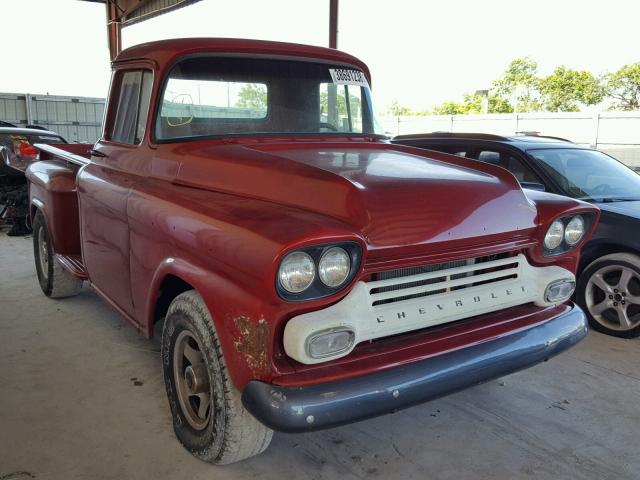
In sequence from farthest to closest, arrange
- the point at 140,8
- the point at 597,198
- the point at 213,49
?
1. the point at 140,8
2. the point at 597,198
3. the point at 213,49

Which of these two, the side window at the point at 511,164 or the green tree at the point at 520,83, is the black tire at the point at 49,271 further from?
the green tree at the point at 520,83

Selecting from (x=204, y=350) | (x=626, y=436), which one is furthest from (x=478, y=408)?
(x=204, y=350)

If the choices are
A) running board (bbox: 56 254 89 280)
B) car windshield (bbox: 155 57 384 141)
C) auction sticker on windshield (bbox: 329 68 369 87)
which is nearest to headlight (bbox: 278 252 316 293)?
car windshield (bbox: 155 57 384 141)

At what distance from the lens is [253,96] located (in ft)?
10.9

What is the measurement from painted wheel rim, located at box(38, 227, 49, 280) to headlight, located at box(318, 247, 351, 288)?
352 cm

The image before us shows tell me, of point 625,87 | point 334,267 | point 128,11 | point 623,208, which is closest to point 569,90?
point 625,87

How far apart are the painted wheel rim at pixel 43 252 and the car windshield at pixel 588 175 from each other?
162 inches

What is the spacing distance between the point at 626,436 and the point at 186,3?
1397 centimetres

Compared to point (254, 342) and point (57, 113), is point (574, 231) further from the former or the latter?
point (57, 113)

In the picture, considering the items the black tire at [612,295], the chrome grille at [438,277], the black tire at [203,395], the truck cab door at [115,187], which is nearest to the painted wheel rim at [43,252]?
the truck cab door at [115,187]

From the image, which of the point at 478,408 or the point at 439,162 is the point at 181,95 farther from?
the point at 478,408

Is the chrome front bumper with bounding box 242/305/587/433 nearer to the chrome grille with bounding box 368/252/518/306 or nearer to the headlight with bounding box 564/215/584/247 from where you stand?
the chrome grille with bounding box 368/252/518/306

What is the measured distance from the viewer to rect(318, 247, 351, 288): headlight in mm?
2010

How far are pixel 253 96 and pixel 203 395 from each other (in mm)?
1688
